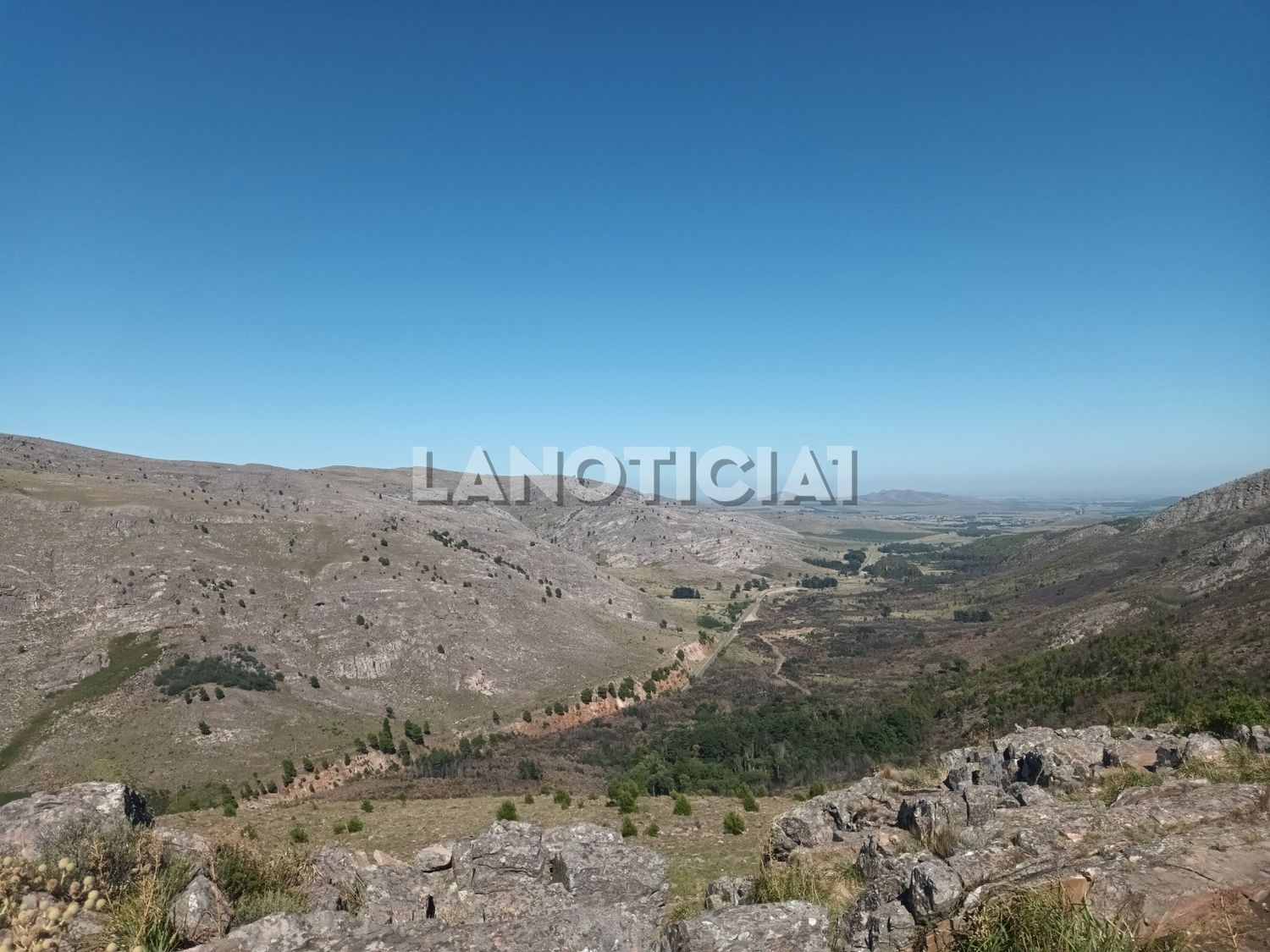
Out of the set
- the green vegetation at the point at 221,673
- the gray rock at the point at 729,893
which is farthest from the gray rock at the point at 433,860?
the green vegetation at the point at 221,673

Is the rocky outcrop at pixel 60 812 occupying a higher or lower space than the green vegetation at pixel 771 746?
higher

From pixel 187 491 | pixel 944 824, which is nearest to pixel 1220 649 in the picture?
pixel 944 824

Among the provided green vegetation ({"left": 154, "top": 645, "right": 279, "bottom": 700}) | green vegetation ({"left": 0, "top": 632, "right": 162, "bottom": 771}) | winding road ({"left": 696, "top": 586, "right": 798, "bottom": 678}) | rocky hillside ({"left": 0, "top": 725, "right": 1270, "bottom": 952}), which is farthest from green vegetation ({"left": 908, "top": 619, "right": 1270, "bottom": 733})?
green vegetation ({"left": 0, "top": 632, "right": 162, "bottom": 771})

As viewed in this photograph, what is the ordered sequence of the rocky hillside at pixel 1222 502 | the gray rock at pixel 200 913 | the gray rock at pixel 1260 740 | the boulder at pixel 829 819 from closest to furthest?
the gray rock at pixel 200 913 → the boulder at pixel 829 819 → the gray rock at pixel 1260 740 → the rocky hillside at pixel 1222 502

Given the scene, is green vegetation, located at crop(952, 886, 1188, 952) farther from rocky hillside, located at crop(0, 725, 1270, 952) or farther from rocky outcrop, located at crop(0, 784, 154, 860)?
rocky outcrop, located at crop(0, 784, 154, 860)

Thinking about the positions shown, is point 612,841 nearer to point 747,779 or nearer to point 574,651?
point 747,779

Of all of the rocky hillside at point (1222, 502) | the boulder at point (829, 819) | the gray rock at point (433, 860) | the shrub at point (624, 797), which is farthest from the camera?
the rocky hillside at point (1222, 502)

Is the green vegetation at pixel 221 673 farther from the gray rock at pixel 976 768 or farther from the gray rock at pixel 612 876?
Answer: the gray rock at pixel 976 768
